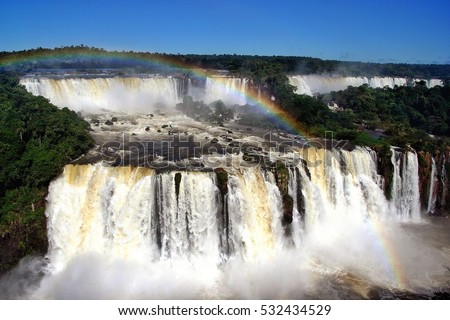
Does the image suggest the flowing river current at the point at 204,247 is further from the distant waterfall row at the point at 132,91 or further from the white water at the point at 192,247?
the distant waterfall row at the point at 132,91

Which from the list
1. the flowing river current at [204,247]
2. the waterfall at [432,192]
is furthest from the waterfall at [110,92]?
A: the waterfall at [432,192]

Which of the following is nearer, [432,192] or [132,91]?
[432,192]

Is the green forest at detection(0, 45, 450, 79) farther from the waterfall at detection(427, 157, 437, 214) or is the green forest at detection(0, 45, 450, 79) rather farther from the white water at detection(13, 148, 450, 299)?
the white water at detection(13, 148, 450, 299)

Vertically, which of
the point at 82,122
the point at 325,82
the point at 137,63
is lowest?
the point at 82,122

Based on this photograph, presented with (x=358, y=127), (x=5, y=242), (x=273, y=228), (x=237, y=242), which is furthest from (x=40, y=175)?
(x=358, y=127)

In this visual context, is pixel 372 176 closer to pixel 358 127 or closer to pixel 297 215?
pixel 297 215

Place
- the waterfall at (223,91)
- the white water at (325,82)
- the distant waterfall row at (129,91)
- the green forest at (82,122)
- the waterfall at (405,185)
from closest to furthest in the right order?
the green forest at (82,122)
the waterfall at (405,185)
the distant waterfall row at (129,91)
the waterfall at (223,91)
the white water at (325,82)

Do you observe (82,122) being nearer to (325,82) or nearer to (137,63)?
(325,82)

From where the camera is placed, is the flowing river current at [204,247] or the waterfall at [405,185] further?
the waterfall at [405,185]

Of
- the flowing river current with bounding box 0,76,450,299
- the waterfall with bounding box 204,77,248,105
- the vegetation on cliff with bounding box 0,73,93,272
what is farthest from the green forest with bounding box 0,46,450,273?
the waterfall with bounding box 204,77,248,105

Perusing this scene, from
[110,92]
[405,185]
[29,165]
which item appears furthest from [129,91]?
[405,185]
